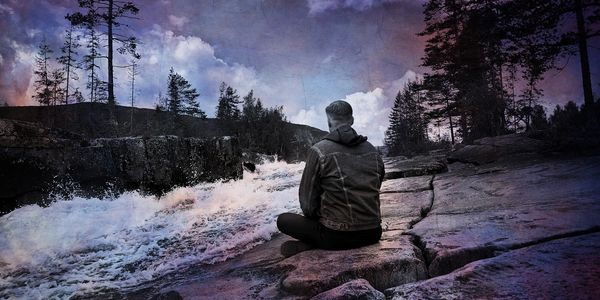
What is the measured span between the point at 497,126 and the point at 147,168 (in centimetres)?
1392

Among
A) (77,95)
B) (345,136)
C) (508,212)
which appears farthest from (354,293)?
(77,95)

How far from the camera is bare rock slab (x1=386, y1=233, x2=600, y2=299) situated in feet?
5.21

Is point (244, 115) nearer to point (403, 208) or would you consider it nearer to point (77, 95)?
point (77, 95)

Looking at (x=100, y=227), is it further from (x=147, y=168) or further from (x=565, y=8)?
(x=565, y=8)

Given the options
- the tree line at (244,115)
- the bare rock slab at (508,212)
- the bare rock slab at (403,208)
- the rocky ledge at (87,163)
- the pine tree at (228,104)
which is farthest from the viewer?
the pine tree at (228,104)

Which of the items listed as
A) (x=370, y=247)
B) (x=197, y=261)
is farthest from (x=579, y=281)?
(x=197, y=261)

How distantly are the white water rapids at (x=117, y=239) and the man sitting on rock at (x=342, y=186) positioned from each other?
4.36 ft

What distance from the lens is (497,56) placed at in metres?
9.98

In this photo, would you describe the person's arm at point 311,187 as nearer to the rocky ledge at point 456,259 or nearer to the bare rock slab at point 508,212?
the rocky ledge at point 456,259

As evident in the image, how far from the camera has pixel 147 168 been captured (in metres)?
9.54

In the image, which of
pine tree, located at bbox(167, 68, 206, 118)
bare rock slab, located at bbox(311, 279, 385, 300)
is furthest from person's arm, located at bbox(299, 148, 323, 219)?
pine tree, located at bbox(167, 68, 206, 118)

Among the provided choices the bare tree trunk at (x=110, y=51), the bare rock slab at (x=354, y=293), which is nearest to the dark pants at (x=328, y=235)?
the bare rock slab at (x=354, y=293)

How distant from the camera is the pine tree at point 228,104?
4943 cm

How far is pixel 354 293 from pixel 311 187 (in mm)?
1152
